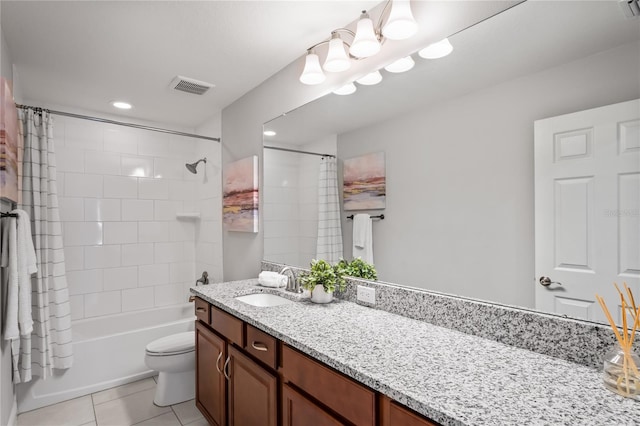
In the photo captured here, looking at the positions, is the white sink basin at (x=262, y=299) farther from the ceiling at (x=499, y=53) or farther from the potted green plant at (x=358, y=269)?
the ceiling at (x=499, y=53)

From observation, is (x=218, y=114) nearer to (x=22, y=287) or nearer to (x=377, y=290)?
(x=22, y=287)

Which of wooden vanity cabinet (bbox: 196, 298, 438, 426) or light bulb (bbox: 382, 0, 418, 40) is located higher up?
light bulb (bbox: 382, 0, 418, 40)

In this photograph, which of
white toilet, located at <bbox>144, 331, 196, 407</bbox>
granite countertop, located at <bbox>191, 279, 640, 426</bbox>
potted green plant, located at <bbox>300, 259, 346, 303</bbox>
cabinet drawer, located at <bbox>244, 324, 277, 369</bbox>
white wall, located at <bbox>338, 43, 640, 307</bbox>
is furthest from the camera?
white toilet, located at <bbox>144, 331, 196, 407</bbox>

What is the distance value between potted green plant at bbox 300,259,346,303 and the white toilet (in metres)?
1.30

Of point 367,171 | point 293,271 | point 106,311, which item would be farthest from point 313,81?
point 106,311

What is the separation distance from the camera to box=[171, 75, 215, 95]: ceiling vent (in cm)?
258

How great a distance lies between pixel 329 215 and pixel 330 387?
1135 millimetres

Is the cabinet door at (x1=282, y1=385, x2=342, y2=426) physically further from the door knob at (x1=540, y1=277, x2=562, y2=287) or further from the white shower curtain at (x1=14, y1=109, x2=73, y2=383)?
the white shower curtain at (x1=14, y1=109, x2=73, y2=383)

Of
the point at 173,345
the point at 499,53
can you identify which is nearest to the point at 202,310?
the point at 173,345

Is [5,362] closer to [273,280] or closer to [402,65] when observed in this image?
[273,280]

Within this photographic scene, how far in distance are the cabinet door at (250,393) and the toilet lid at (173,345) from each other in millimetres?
918

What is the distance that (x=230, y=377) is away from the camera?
177 centimetres

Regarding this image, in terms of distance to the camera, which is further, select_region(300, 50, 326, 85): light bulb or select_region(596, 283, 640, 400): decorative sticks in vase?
select_region(300, 50, 326, 85): light bulb

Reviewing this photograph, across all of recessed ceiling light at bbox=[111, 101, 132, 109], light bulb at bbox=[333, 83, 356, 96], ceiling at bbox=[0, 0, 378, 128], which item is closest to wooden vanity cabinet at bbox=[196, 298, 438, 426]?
light bulb at bbox=[333, 83, 356, 96]
